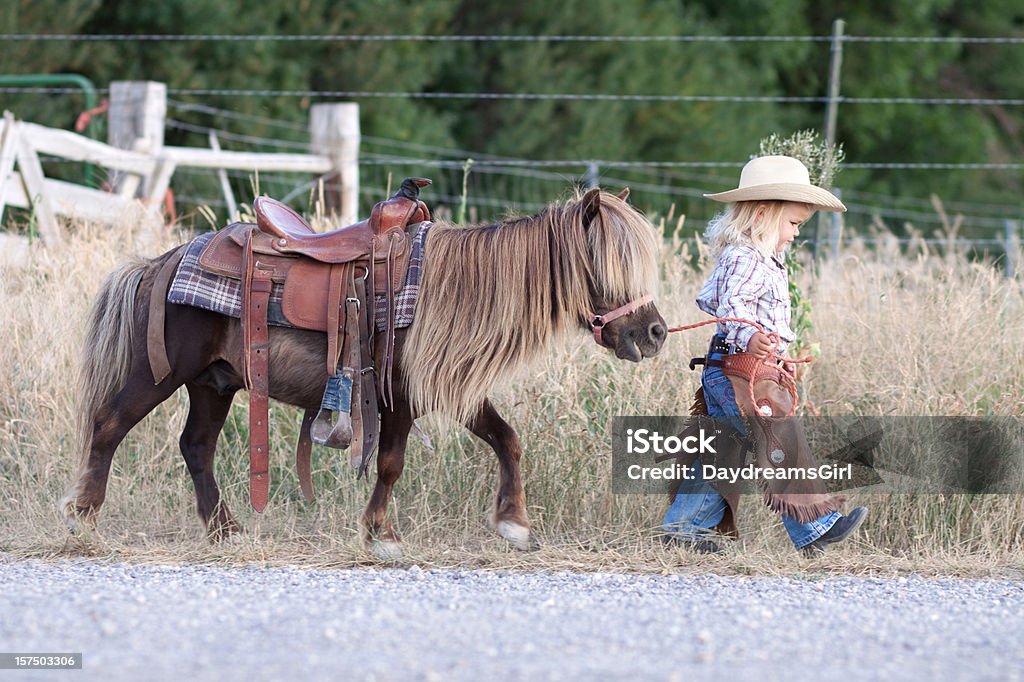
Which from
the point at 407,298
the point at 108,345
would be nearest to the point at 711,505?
the point at 407,298

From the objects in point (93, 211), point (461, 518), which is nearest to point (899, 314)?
point (461, 518)

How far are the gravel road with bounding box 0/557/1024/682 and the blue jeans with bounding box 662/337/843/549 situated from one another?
428 mm

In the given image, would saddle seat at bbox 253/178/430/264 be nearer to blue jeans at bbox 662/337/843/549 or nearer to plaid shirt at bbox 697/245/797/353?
plaid shirt at bbox 697/245/797/353

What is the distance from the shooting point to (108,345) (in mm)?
5098

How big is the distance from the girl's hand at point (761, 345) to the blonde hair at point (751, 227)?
14.1 inches

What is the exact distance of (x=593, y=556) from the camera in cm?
477

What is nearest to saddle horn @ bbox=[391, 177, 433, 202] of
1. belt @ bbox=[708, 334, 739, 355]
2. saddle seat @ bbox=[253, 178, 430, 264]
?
saddle seat @ bbox=[253, 178, 430, 264]

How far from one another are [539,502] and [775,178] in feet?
6.00

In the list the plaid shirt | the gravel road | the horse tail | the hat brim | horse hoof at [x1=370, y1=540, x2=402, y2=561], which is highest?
the hat brim

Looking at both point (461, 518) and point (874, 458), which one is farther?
point (874, 458)

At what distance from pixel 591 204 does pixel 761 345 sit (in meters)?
0.87

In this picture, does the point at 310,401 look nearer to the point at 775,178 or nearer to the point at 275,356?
the point at 275,356

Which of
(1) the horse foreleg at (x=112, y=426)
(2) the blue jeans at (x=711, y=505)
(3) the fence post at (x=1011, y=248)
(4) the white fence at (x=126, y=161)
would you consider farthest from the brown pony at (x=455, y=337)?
(3) the fence post at (x=1011, y=248)

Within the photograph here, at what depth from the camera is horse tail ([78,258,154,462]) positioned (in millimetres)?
5047
